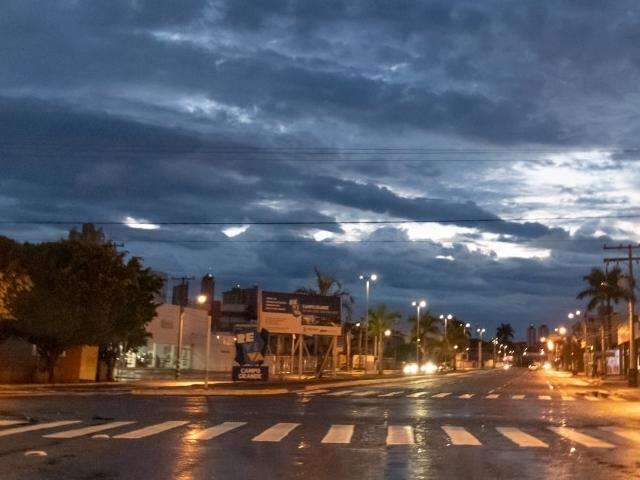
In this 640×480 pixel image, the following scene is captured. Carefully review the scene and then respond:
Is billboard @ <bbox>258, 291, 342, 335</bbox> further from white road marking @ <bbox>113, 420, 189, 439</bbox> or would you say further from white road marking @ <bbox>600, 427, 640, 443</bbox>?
white road marking @ <bbox>600, 427, 640, 443</bbox>

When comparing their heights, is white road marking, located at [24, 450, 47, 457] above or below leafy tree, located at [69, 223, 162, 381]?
below

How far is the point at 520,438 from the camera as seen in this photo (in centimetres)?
1953

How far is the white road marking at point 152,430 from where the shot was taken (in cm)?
1883

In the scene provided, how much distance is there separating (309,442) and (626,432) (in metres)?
8.55

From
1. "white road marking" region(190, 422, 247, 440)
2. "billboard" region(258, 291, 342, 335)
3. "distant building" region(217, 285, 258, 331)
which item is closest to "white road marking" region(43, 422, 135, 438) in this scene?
"white road marking" region(190, 422, 247, 440)

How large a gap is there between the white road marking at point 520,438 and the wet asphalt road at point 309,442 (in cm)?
2

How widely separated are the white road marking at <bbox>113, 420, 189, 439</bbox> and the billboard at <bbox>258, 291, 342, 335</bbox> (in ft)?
116

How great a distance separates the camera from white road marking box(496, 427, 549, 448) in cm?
1812

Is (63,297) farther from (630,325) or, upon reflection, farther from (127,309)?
(630,325)

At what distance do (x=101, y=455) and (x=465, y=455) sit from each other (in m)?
6.37

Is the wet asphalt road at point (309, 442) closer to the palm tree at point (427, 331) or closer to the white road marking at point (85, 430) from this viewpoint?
the white road marking at point (85, 430)

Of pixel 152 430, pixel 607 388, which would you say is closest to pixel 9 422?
pixel 152 430

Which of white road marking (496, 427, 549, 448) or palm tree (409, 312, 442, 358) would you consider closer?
white road marking (496, 427, 549, 448)

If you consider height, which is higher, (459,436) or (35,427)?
(459,436)
